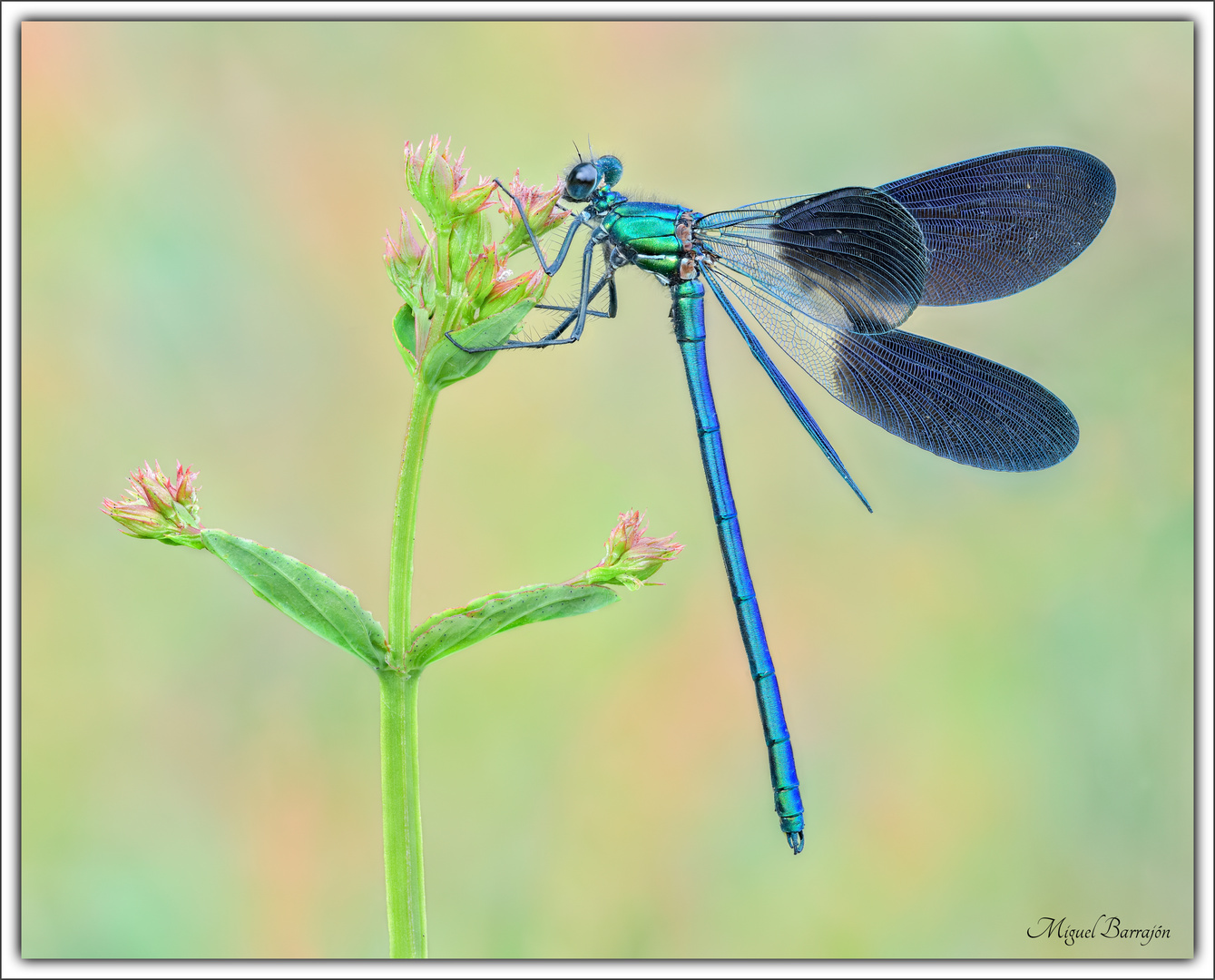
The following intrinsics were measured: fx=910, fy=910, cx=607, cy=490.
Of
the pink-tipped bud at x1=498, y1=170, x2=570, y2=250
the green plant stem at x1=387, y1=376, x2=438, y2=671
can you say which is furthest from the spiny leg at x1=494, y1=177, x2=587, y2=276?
the green plant stem at x1=387, y1=376, x2=438, y2=671

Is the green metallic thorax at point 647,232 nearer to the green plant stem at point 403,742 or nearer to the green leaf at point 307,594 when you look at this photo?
the green plant stem at point 403,742

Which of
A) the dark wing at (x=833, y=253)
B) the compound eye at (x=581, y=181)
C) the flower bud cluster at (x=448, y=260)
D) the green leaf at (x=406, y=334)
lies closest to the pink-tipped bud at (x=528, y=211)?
the flower bud cluster at (x=448, y=260)

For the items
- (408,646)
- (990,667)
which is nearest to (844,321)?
(990,667)

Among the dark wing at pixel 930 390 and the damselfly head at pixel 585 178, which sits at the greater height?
the damselfly head at pixel 585 178

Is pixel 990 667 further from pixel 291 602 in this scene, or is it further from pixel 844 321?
pixel 291 602

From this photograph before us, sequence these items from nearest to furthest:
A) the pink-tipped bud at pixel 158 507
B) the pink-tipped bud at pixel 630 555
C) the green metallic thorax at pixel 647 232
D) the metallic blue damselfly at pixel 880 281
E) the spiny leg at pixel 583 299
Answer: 1. the pink-tipped bud at pixel 158 507
2. the pink-tipped bud at pixel 630 555
3. the spiny leg at pixel 583 299
4. the green metallic thorax at pixel 647 232
5. the metallic blue damselfly at pixel 880 281

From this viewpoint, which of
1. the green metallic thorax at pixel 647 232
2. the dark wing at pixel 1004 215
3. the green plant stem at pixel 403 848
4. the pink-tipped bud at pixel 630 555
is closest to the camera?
the green plant stem at pixel 403 848

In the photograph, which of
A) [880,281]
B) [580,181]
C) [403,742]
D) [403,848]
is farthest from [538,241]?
[880,281]

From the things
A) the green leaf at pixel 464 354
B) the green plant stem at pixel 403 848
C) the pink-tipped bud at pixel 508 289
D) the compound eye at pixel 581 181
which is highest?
the compound eye at pixel 581 181
